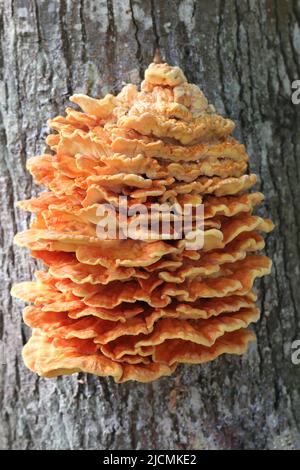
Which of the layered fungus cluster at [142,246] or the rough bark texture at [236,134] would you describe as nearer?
the layered fungus cluster at [142,246]

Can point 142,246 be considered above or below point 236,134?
below

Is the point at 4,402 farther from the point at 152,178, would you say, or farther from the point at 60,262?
the point at 152,178

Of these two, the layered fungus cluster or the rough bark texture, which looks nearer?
the layered fungus cluster

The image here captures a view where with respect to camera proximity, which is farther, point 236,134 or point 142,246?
point 236,134
